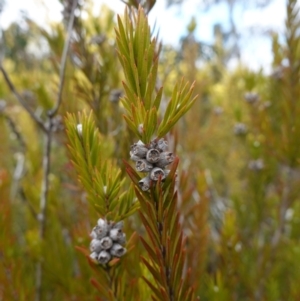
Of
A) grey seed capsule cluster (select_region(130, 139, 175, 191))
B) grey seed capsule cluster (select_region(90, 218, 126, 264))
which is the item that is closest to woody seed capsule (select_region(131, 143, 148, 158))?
grey seed capsule cluster (select_region(130, 139, 175, 191))

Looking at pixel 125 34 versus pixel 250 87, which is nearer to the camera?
pixel 125 34

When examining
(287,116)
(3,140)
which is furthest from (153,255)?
(3,140)

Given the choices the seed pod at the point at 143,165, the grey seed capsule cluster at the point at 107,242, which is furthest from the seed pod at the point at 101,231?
the seed pod at the point at 143,165

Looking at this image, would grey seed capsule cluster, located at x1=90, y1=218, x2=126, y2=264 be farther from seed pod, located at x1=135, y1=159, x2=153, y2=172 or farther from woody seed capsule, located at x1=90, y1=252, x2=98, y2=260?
seed pod, located at x1=135, y1=159, x2=153, y2=172

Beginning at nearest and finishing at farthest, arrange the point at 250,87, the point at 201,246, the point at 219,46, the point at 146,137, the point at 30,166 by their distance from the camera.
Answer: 1. the point at 146,137
2. the point at 201,246
3. the point at 30,166
4. the point at 250,87
5. the point at 219,46

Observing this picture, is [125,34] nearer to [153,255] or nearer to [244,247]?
[153,255]

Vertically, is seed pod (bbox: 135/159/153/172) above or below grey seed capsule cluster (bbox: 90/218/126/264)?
above

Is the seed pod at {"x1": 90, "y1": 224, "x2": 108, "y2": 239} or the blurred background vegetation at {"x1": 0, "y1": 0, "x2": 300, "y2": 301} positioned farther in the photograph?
the blurred background vegetation at {"x1": 0, "y1": 0, "x2": 300, "y2": 301}
